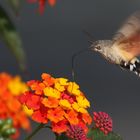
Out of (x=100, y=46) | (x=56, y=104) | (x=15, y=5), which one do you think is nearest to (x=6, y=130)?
(x=15, y=5)

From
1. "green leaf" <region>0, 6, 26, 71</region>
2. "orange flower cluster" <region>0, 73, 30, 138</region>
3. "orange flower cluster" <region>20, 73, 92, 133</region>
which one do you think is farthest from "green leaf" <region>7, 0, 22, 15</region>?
"orange flower cluster" <region>20, 73, 92, 133</region>

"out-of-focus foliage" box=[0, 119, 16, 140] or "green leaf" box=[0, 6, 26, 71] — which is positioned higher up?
"green leaf" box=[0, 6, 26, 71]

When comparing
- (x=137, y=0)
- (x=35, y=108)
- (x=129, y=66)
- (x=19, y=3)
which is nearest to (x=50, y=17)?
(x=137, y=0)

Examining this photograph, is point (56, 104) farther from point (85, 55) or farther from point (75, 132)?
point (85, 55)

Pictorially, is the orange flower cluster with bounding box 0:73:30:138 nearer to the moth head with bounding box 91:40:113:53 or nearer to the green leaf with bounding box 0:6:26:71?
the green leaf with bounding box 0:6:26:71

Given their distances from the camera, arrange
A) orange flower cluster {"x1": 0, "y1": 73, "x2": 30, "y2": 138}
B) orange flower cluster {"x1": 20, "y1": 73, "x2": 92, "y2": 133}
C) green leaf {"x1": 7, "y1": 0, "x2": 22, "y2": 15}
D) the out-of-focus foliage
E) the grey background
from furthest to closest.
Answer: the grey background → orange flower cluster {"x1": 20, "y1": 73, "x2": 92, "y2": 133} → orange flower cluster {"x1": 0, "y1": 73, "x2": 30, "y2": 138} → the out-of-focus foliage → green leaf {"x1": 7, "y1": 0, "x2": 22, "y2": 15}
